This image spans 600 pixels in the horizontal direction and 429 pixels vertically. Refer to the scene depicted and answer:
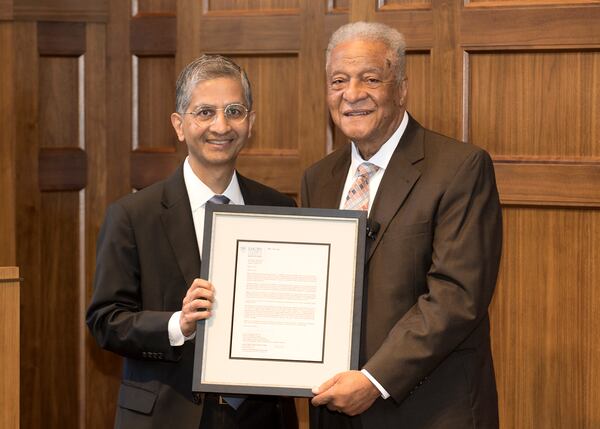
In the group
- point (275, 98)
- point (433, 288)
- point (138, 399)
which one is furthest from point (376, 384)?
point (275, 98)

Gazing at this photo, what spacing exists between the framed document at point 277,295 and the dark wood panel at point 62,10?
2.06 metres

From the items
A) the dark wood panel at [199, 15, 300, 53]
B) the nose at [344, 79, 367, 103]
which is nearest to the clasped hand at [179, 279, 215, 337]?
the nose at [344, 79, 367, 103]

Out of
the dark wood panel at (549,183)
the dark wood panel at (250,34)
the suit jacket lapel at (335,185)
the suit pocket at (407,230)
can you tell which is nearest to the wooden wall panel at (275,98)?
the dark wood panel at (250,34)

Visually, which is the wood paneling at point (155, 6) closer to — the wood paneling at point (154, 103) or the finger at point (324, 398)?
the wood paneling at point (154, 103)

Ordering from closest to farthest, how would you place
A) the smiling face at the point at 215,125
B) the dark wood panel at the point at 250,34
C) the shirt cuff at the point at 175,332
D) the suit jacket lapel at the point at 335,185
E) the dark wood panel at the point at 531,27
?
the shirt cuff at the point at 175,332 < the smiling face at the point at 215,125 < the suit jacket lapel at the point at 335,185 < the dark wood panel at the point at 531,27 < the dark wood panel at the point at 250,34

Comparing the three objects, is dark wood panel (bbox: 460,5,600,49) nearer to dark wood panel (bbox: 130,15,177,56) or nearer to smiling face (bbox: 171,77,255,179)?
smiling face (bbox: 171,77,255,179)

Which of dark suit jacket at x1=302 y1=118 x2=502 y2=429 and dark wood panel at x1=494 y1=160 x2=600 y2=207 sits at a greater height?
dark wood panel at x1=494 y1=160 x2=600 y2=207

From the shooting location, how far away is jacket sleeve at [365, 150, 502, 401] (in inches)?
87.2

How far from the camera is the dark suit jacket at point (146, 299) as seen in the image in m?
2.34

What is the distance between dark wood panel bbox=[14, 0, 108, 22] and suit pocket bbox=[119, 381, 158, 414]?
2.12 metres

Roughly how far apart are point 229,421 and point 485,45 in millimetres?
1533

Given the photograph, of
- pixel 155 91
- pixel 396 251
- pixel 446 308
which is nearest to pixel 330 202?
pixel 396 251

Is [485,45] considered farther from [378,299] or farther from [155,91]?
[155,91]

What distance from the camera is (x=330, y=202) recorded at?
2.54m
